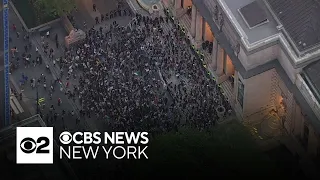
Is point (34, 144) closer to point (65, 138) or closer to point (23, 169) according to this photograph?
point (23, 169)

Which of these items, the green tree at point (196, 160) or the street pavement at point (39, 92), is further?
the street pavement at point (39, 92)

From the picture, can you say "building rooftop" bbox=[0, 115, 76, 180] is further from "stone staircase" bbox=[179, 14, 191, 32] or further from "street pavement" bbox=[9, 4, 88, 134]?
"stone staircase" bbox=[179, 14, 191, 32]

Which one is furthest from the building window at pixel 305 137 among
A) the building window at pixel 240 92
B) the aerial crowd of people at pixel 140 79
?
the aerial crowd of people at pixel 140 79

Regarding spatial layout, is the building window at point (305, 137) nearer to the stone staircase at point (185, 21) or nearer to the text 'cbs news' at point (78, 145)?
the text 'cbs news' at point (78, 145)

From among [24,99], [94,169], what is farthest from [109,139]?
[24,99]

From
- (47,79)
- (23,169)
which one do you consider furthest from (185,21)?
(23,169)

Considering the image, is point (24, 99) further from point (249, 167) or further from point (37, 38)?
point (249, 167)
